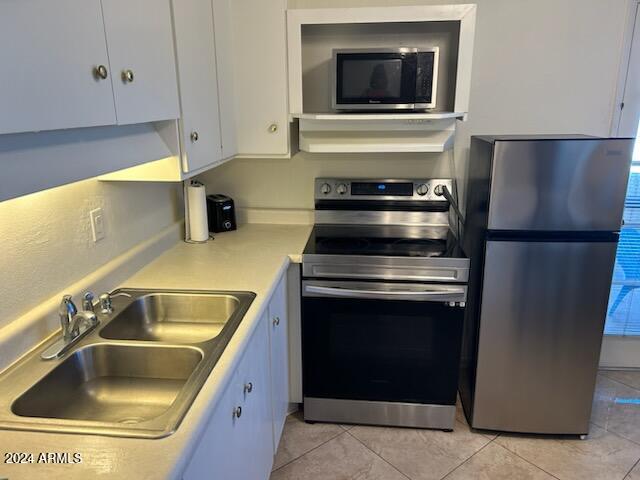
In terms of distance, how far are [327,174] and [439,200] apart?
2.02 feet

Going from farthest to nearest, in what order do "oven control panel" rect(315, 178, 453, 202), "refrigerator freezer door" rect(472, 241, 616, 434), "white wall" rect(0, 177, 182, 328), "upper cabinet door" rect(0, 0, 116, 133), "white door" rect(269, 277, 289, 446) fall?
1. "oven control panel" rect(315, 178, 453, 202)
2. "refrigerator freezer door" rect(472, 241, 616, 434)
3. "white door" rect(269, 277, 289, 446)
4. "white wall" rect(0, 177, 182, 328)
5. "upper cabinet door" rect(0, 0, 116, 133)

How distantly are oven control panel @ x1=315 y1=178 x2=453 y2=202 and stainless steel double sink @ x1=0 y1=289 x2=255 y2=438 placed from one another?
39.7 inches

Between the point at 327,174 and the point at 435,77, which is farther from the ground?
the point at 435,77

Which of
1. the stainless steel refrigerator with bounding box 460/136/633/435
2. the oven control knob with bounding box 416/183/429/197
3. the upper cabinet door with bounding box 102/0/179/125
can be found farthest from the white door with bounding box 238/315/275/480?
the oven control knob with bounding box 416/183/429/197

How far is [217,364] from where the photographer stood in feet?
3.99

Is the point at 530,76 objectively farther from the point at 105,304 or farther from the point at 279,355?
the point at 105,304

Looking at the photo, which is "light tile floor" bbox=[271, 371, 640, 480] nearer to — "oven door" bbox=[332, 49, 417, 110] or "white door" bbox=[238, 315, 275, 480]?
"white door" bbox=[238, 315, 275, 480]

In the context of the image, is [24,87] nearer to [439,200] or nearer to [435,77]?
[435,77]

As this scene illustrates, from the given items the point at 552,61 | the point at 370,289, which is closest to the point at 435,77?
the point at 552,61

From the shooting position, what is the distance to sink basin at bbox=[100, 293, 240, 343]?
64.4 inches

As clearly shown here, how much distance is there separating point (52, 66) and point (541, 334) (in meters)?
2.09

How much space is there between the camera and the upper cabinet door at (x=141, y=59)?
115 cm

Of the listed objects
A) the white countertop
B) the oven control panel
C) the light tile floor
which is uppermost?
the oven control panel

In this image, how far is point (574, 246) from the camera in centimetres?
200
